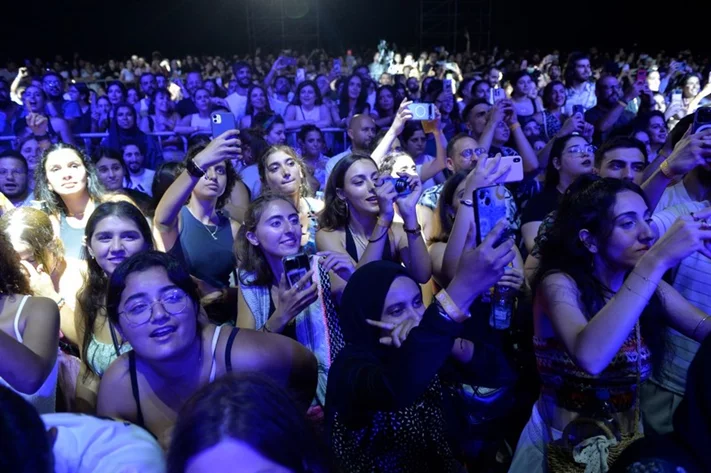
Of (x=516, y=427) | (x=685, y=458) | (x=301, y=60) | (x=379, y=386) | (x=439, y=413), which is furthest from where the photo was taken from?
(x=301, y=60)

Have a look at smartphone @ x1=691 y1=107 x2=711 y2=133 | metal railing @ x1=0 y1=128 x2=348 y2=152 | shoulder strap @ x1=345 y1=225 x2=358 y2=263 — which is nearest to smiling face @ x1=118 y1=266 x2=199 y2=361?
shoulder strap @ x1=345 y1=225 x2=358 y2=263

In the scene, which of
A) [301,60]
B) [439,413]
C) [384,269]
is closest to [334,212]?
[384,269]

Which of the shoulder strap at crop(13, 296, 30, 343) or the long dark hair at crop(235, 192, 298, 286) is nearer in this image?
the shoulder strap at crop(13, 296, 30, 343)

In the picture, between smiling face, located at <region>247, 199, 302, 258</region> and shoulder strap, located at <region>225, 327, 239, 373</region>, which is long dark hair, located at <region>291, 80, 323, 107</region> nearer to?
smiling face, located at <region>247, 199, 302, 258</region>

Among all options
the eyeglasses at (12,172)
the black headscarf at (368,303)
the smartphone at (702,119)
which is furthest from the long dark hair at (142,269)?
the eyeglasses at (12,172)

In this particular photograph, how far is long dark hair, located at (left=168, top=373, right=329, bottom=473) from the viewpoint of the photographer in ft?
3.24

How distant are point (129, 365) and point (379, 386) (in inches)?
28.0

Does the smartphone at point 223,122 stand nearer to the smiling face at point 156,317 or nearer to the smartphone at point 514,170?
the smartphone at point 514,170

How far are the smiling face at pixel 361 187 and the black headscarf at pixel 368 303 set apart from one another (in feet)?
3.57

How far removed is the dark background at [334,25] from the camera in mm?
17000

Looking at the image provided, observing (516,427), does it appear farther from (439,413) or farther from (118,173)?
(118,173)

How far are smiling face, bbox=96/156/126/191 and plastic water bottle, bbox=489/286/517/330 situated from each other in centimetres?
256

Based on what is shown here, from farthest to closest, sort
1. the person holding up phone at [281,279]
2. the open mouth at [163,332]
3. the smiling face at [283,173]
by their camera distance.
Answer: the smiling face at [283,173], the person holding up phone at [281,279], the open mouth at [163,332]

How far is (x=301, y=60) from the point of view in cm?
1294
